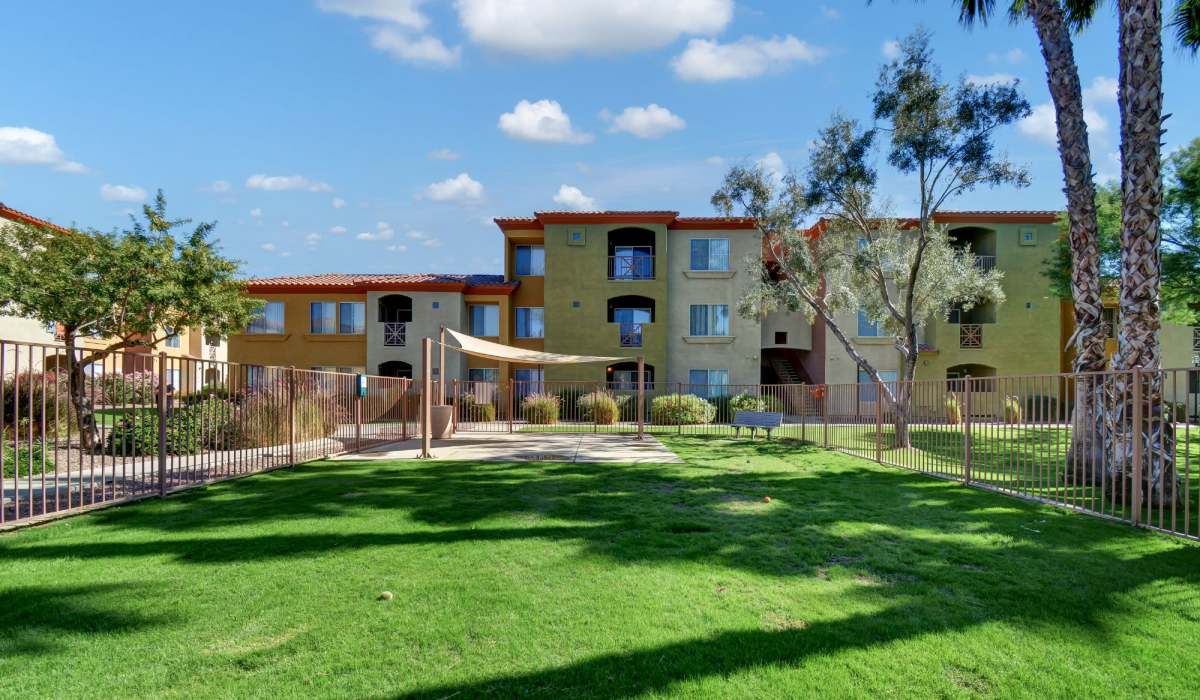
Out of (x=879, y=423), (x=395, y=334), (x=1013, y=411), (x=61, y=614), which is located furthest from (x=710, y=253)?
(x=61, y=614)

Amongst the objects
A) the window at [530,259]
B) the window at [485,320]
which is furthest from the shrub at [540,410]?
the window at [530,259]

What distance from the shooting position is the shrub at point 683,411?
22.6 meters

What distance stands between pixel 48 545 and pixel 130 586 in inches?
73.7

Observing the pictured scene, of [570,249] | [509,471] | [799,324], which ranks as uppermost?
[570,249]

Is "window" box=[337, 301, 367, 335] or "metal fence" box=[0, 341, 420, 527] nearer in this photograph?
"metal fence" box=[0, 341, 420, 527]

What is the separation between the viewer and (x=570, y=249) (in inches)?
1089

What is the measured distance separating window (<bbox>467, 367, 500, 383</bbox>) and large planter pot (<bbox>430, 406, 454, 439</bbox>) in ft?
38.8

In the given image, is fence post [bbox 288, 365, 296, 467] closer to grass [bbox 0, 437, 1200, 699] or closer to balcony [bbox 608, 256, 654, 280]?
grass [bbox 0, 437, 1200, 699]

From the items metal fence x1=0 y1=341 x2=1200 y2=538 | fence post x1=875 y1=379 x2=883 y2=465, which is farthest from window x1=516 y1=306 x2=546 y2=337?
fence post x1=875 y1=379 x2=883 y2=465

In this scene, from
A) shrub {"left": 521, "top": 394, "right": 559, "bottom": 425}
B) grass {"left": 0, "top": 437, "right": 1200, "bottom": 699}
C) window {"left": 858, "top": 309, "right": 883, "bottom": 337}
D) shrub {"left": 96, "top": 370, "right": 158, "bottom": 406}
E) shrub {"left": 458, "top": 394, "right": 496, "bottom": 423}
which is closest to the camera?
grass {"left": 0, "top": 437, "right": 1200, "bottom": 699}

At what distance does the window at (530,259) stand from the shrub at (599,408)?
888 cm

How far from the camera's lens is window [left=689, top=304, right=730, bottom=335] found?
1093 inches

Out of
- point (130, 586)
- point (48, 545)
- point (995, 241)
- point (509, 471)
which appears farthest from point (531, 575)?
point (995, 241)

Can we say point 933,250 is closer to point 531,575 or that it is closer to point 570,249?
point 570,249
